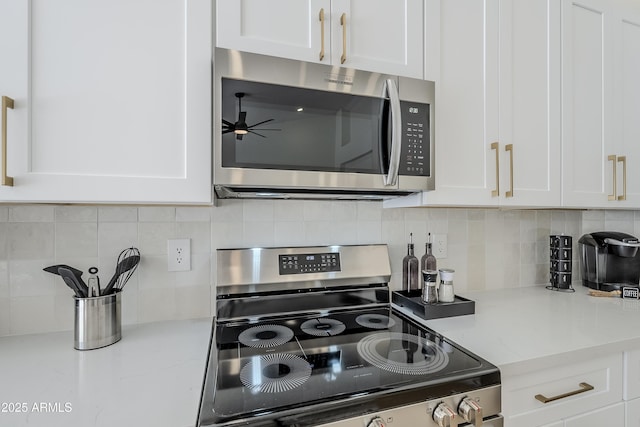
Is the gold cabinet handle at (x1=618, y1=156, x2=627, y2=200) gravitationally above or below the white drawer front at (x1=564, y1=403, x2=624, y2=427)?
above

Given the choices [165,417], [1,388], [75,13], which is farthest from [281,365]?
[75,13]

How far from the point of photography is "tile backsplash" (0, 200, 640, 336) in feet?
3.42

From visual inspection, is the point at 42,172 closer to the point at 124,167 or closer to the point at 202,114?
the point at 124,167

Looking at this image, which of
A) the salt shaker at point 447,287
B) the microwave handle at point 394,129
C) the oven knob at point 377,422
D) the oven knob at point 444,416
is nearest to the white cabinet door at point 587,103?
the salt shaker at point 447,287

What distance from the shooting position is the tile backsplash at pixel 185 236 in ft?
3.42

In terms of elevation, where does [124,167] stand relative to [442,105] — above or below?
below

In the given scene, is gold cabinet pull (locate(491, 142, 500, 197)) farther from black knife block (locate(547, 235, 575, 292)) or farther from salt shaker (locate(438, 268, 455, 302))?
black knife block (locate(547, 235, 575, 292))

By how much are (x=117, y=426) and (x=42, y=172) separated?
2.09 feet

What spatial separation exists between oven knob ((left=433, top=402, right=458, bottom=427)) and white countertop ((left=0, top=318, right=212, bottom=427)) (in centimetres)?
55

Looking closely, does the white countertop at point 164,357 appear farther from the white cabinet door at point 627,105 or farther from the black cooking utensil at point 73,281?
the white cabinet door at point 627,105

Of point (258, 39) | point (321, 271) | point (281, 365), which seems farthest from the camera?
point (321, 271)

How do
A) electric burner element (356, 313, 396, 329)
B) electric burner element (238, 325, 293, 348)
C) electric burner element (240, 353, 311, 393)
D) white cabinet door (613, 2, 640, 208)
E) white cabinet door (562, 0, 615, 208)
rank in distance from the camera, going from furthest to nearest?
white cabinet door (613, 2, 640, 208)
white cabinet door (562, 0, 615, 208)
electric burner element (356, 313, 396, 329)
electric burner element (238, 325, 293, 348)
electric burner element (240, 353, 311, 393)

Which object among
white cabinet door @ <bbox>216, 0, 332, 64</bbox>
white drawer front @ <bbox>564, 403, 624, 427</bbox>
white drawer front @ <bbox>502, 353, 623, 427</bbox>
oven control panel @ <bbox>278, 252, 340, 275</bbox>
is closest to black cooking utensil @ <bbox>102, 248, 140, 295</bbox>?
oven control panel @ <bbox>278, 252, 340, 275</bbox>

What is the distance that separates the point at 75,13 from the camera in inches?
32.1
